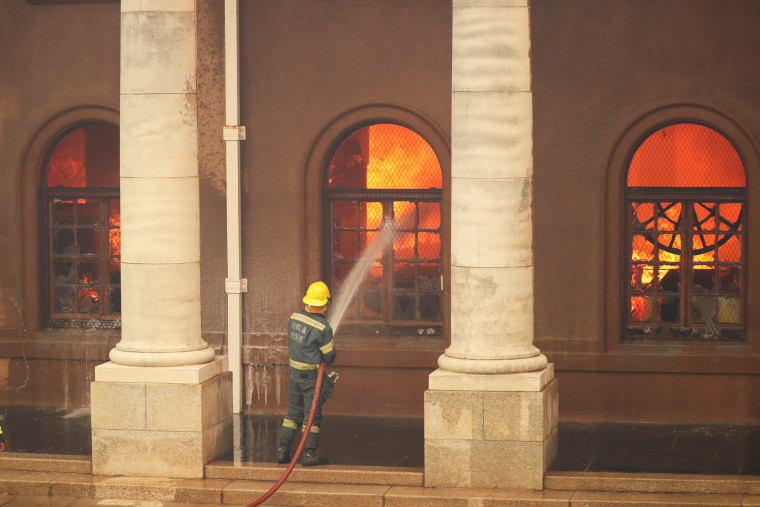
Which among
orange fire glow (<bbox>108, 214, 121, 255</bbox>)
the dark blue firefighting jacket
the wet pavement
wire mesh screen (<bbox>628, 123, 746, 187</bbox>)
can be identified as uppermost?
wire mesh screen (<bbox>628, 123, 746, 187</bbox>)

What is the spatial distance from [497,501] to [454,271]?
2241 millimetres

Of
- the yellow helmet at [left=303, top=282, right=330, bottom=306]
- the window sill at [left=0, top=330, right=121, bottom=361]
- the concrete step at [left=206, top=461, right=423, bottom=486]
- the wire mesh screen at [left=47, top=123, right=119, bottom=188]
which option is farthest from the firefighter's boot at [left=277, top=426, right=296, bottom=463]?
the wire mesh screen at [left=47, top=123, right=119, bottom=188]

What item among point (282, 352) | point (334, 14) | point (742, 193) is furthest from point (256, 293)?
point (742, 193)

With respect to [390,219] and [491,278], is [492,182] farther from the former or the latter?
[390,219]

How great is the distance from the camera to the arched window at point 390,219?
15.5 meters

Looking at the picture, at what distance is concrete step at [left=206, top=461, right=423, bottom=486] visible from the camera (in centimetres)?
1210

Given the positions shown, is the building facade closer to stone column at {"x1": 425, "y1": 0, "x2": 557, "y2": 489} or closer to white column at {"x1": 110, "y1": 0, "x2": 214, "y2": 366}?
white column at {"x1": 110, "y1": 0, "x2": 214, "y2": 366}

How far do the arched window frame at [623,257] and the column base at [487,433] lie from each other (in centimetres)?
315

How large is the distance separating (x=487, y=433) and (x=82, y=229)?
6.84 metres

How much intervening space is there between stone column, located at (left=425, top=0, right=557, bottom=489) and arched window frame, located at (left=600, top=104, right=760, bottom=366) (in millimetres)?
2858

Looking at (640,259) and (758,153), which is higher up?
(758,153)

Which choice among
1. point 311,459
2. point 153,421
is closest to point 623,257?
point 311,459

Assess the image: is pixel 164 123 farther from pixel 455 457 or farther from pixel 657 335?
pixel 657 335

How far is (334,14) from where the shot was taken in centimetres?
1529
